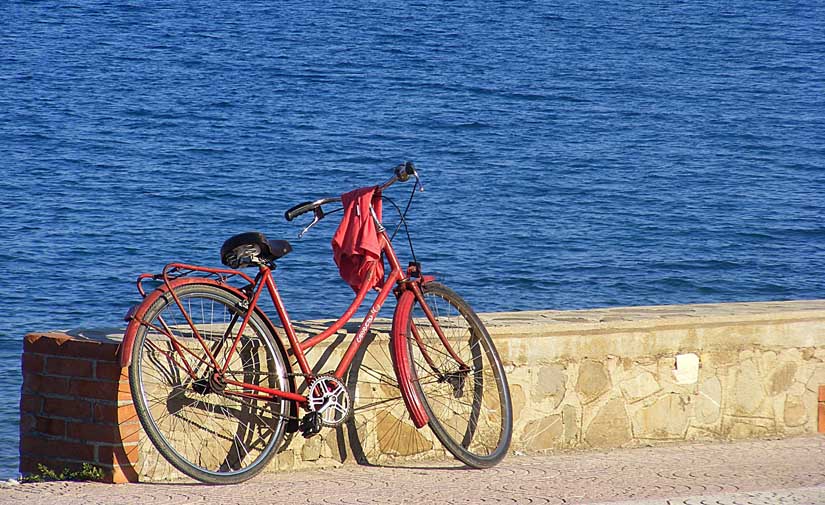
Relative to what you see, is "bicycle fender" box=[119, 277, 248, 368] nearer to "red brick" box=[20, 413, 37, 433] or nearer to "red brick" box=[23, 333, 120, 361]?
"red brick" box=[23, 333, 120, 361]

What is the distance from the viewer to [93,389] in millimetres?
4711

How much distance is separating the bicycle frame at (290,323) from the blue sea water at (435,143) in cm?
615

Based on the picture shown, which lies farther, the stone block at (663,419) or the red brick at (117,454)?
the stone block at (663,419)

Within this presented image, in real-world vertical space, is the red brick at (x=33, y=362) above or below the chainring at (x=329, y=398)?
above

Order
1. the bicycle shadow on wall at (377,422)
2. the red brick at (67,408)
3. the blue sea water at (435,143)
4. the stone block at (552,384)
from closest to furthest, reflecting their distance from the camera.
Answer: the red brick at (67,408) → the bicycle shadow on wall at (377,422) → the stone block at (552,384) → the blue sea water at (435,143)

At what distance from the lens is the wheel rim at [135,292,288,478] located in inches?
184

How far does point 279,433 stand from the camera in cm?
479

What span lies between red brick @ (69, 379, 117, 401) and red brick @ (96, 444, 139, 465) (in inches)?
8.0

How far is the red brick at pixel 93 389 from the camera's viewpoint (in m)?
4.67

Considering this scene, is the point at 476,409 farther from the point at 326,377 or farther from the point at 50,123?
the point at 50,123

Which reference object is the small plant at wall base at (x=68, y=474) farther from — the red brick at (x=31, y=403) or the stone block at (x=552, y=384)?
the stone block at (x=552, y=384)

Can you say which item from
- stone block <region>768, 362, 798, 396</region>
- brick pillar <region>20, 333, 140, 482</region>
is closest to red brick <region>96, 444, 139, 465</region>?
brick pillar <region>20, 333, 140, 482</region>

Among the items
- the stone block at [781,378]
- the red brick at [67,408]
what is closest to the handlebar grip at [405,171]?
the red brick at [67,408]

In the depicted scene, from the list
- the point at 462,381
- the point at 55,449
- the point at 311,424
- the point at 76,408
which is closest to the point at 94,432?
the point at 76,408
